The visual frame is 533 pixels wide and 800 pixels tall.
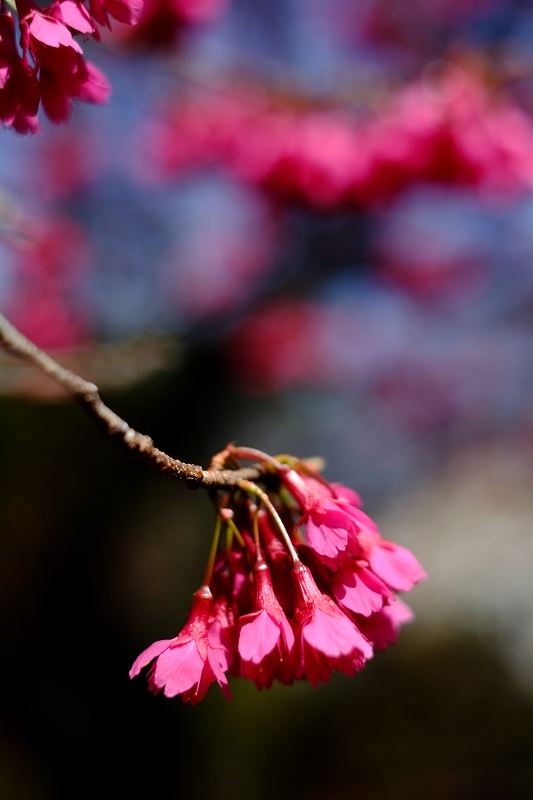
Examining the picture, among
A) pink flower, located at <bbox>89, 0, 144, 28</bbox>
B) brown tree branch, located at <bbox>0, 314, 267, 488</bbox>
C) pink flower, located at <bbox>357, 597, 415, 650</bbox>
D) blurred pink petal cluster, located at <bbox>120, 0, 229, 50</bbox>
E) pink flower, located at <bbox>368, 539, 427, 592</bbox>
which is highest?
blurred pink petal cluster, located at <bbox>120, 0, 229, 50</bbox>

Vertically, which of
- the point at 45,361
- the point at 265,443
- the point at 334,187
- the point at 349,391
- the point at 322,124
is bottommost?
the point at 45,361

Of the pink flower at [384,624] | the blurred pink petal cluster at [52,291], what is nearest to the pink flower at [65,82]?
the pink flower at [384,624]

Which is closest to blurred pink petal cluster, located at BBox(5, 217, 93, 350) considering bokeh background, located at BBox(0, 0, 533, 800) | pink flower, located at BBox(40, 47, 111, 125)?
bokeh background, located at BBox(0, 0, 533, 800)

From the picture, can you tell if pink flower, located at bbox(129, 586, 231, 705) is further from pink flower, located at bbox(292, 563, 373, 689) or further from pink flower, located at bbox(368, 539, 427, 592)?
pink flower, located at bbox(368, 539, 427, 592)

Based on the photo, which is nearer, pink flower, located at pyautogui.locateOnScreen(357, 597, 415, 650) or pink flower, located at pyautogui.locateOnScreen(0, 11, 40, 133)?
pink flower, located at pyautogui.locateOnScreen(0, 11, 40, 133)

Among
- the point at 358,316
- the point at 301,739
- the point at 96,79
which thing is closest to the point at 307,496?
the point at 96,79

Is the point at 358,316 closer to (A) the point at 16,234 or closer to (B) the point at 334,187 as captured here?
(B) the point at 334,187

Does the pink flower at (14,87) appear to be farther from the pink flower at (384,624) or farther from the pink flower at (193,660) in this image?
the pink flower at (384,624)
